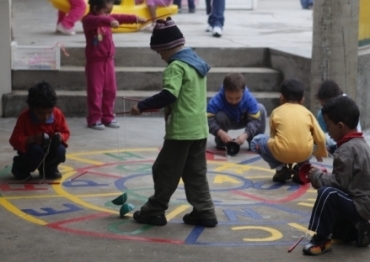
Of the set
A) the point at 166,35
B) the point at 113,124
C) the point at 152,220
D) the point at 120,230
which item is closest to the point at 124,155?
the point at 113,124

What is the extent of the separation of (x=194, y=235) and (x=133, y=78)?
522 centimetres

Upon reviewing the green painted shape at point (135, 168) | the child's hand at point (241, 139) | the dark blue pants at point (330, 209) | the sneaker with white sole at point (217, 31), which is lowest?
the green painted shape at point (135, 168)

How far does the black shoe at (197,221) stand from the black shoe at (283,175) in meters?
1.53

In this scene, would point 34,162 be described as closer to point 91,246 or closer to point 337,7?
point 91,246

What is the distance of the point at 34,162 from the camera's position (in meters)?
7.64

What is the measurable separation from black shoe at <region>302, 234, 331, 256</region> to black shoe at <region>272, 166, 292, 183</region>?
6.48 ft

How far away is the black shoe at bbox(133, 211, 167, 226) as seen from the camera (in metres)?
6.46

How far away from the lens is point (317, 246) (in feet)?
19.2

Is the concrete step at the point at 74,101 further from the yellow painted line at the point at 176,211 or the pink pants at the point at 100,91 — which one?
the yellow painted line at the point at 176,211

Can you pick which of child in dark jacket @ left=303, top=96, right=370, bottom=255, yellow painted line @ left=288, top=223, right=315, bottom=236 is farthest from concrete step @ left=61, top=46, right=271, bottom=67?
child in dark jacket @ left=303, top=96, right=370, bottom=255

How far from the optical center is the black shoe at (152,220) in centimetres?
646

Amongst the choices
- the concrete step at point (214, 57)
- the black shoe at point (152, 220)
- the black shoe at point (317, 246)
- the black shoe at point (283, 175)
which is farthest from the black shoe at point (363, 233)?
the concrete step at point (214, 57)

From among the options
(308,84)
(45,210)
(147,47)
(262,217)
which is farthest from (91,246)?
(147,47)

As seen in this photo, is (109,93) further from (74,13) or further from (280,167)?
(74,13)
